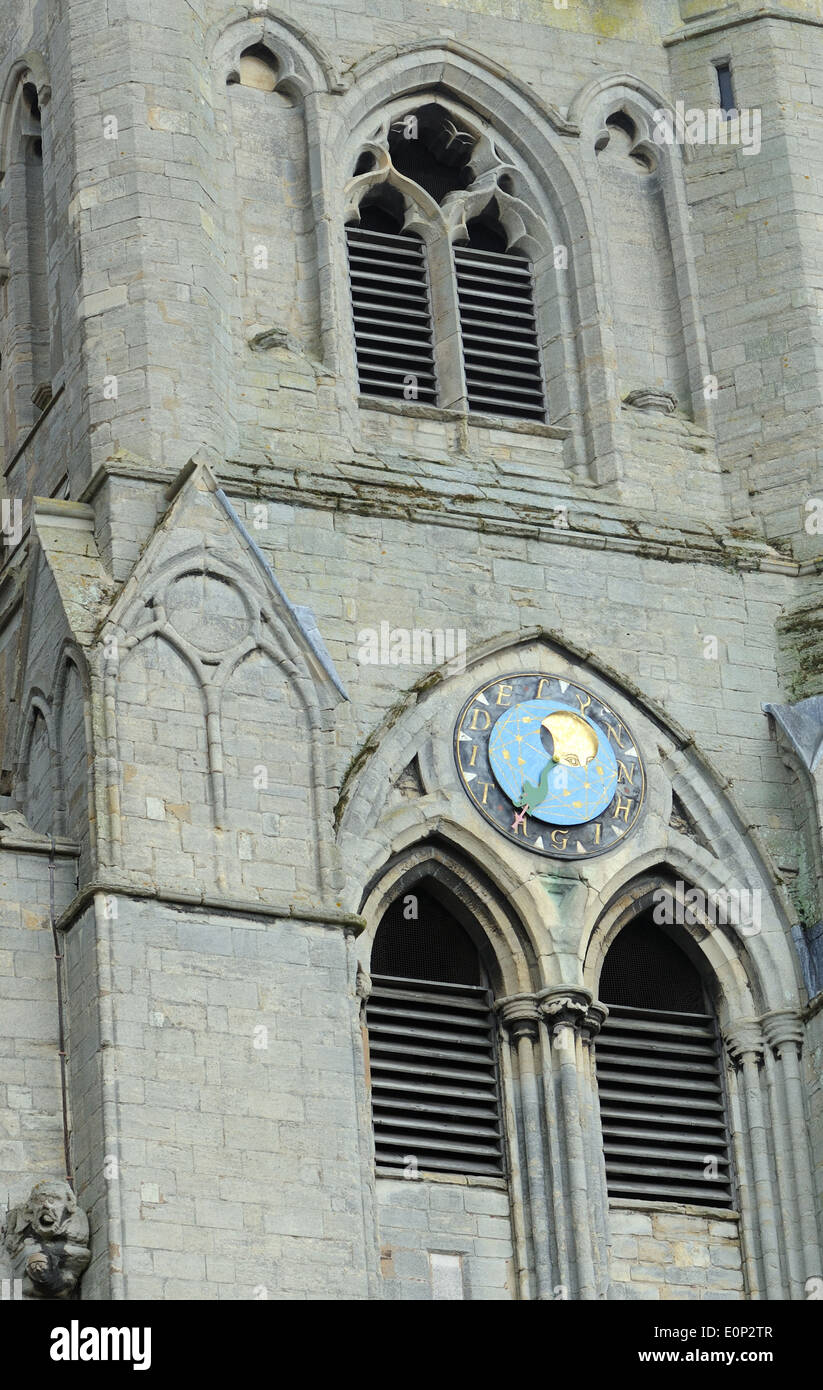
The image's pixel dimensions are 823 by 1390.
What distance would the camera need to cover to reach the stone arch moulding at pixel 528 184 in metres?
38.7

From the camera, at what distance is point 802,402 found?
39.0 m

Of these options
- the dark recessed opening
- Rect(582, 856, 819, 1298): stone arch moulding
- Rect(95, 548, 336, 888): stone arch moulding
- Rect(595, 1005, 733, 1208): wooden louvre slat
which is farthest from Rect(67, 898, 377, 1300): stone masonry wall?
the dark recessed opening

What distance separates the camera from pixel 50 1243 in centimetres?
3253

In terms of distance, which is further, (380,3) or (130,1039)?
(380,3)

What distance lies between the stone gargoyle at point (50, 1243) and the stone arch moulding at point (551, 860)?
3.39m

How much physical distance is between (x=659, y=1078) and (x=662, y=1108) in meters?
0.22

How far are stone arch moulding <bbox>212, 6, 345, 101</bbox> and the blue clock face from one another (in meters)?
5.27

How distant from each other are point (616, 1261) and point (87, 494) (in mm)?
6331

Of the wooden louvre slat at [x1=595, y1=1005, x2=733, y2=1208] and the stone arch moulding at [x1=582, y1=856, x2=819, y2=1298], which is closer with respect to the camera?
the stone arch moulding at [x1=582, y1=856, x2=819, y2=1298]

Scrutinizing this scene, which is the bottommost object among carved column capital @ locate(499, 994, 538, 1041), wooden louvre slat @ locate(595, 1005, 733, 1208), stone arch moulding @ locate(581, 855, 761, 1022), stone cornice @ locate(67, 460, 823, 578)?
wooden louvre slat @ locate(595, 1005, 733, 1208)

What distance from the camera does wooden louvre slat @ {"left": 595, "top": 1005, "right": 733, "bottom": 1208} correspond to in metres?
35.4

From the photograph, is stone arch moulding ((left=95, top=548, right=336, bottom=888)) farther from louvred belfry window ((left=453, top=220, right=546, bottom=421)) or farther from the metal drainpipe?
louvred belfry window ((left=453, top=220, right=546, bottom=421))
